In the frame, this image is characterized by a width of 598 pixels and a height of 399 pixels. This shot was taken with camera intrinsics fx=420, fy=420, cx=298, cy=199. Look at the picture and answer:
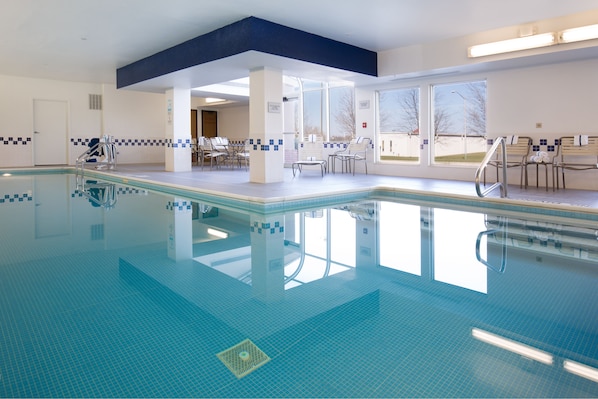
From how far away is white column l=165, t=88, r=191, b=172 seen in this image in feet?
31.3

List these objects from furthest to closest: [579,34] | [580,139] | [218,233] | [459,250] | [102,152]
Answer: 1. [102,152]
2. [580,139]
3. [579,34]
4. [218,233]
5. [459,250]

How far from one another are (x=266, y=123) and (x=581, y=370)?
19.1 ft

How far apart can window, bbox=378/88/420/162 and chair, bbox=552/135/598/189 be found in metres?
2.90

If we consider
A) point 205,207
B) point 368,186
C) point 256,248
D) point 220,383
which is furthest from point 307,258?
point 368,186

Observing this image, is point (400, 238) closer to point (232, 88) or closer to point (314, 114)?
point (314, 114)

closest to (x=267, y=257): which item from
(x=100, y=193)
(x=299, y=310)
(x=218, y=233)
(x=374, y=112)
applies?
(x=218, y=233)

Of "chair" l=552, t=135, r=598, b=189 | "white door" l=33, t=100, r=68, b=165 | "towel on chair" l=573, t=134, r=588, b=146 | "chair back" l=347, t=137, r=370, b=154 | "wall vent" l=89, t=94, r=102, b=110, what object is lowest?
"chair" l=552, t=135, r=598, b=189

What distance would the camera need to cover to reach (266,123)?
6.78 m

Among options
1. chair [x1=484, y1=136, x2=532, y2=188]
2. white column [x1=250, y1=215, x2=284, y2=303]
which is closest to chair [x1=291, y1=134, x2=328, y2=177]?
chair [x1=484, y1=136, x2=532, y2=188]

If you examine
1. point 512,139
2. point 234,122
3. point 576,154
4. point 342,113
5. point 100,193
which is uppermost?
point 234,122

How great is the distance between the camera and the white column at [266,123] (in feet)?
22.1

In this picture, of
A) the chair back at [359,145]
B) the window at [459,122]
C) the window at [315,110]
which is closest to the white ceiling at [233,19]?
the window at [459,122]

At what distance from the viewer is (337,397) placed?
1302 millimetres

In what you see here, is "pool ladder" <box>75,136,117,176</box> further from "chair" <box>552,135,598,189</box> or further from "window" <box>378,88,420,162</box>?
"chair" <box>552,135,598,189</box>
